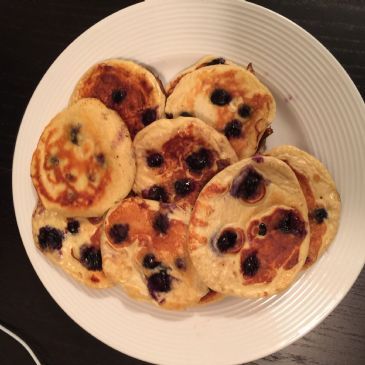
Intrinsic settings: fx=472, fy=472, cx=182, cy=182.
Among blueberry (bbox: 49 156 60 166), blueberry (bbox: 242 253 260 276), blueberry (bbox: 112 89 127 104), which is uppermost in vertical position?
blueberry (bbox: 112 89 127 104)

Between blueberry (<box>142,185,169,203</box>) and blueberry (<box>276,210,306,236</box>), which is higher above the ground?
blueberry (<box>276,210,306,236</box>)

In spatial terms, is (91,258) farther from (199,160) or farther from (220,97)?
(220,97)

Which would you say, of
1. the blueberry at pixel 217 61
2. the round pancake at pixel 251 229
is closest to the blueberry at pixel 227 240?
the round pancake at pixel 251 229

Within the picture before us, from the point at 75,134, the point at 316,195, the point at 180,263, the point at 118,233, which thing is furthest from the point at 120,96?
the point at 316,195

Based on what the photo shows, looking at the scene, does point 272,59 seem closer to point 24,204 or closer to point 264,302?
point 264,302

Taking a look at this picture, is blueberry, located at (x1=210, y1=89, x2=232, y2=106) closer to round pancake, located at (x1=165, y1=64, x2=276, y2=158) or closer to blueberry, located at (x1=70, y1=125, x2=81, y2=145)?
round pancake, located at (x1=165, y1=64, x2=276, y2=158)

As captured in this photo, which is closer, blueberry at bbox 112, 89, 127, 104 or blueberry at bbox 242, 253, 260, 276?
blueberry at bbox 242, 253, 260, 276

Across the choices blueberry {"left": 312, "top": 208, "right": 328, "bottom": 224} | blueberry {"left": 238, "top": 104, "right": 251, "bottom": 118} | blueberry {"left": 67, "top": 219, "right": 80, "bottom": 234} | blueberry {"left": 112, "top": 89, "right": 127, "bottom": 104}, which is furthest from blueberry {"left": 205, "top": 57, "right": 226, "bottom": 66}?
blueberry {"left": 67, "top": 219, "right": 80, "bottom": 234}
